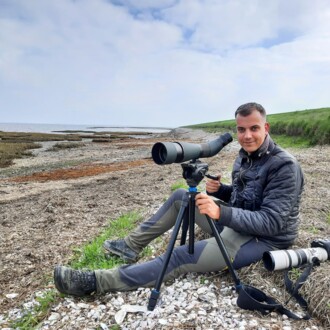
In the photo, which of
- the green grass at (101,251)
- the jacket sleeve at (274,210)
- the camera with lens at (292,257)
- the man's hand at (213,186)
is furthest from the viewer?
the green grass at (101,251)

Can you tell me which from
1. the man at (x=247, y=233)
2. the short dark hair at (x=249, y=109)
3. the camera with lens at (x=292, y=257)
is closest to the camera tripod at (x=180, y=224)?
the man at (x=247, y=233)

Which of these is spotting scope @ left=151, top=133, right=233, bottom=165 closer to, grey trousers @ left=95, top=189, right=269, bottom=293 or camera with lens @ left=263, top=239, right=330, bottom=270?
grey trousers @ left=95, top=189, right=269, bottom=293

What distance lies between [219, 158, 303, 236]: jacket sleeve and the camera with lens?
0.33m

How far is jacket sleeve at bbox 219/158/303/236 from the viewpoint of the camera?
154 inches

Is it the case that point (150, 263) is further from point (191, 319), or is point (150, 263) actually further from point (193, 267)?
point (191, 319)

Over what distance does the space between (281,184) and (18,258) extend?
4944 mm

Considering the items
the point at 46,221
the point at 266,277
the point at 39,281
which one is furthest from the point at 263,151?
the point at 46,221

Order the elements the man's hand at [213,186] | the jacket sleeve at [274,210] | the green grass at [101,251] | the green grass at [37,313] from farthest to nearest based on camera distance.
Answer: the green grass at [101,251] < the man's hand at [213,186] < the green grass at [37,313] < the jacket sleeve at [274,210]

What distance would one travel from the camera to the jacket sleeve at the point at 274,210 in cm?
392

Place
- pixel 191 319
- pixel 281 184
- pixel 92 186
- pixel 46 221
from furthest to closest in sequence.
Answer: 1. pixel 92 186
2. pixel 46 221
3. pixel 281 184
4. pixel 191 319

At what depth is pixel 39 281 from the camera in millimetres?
5367

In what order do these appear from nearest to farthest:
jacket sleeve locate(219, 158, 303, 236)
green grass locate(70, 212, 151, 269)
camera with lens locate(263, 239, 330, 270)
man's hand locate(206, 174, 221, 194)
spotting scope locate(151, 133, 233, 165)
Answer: camera with lens locate(263, 239, 330, 270)
spotting scope locate(151, 133, 233, 165)
jacket sleeve locate(219, 158, 303, 236)
man's hand locate(206, 174, 221, 194)
green grass locate(70, 212, 151, 269)

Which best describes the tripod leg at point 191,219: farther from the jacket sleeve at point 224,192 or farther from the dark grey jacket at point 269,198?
the jacket sleeve at point 224,192

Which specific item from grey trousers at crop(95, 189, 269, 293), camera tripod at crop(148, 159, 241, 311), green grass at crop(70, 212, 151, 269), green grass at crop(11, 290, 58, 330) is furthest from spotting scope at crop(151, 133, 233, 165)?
green grass at crop(11, 290, 58, 330)
